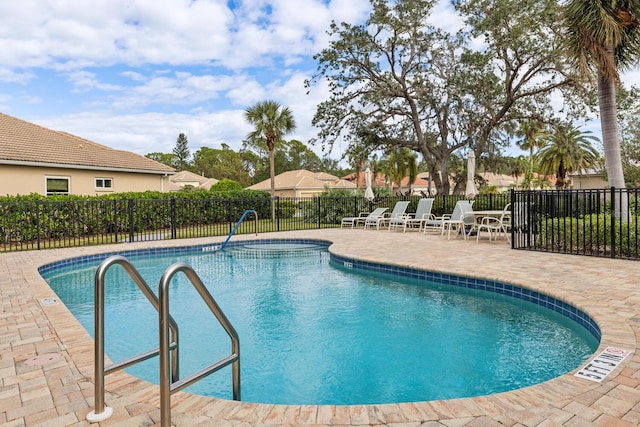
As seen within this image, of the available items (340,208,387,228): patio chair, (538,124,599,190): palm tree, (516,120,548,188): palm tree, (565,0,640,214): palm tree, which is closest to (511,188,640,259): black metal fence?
(565,0,640,214): palm tree

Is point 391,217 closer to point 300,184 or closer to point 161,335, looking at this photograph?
point 161,335

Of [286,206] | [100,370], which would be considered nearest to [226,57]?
[286,206]

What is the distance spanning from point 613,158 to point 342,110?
462 inches

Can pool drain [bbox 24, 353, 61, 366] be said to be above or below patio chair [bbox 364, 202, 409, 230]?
below

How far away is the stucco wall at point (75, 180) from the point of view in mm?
14078

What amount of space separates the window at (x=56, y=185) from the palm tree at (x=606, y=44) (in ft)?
56.7

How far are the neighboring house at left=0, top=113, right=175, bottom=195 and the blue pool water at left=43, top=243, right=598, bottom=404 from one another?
343 inches

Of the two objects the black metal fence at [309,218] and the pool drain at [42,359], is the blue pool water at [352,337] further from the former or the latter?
the black metal fence at [309,218]

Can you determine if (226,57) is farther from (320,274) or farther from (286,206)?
(320,274)

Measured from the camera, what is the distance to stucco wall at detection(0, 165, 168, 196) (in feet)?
46.2

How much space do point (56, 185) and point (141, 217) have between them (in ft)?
11.7

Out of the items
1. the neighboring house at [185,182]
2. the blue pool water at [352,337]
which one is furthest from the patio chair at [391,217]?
the neighboring house at [185,182]

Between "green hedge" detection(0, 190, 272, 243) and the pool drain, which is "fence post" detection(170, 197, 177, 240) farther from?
the pool drain

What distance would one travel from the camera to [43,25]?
11102mm
